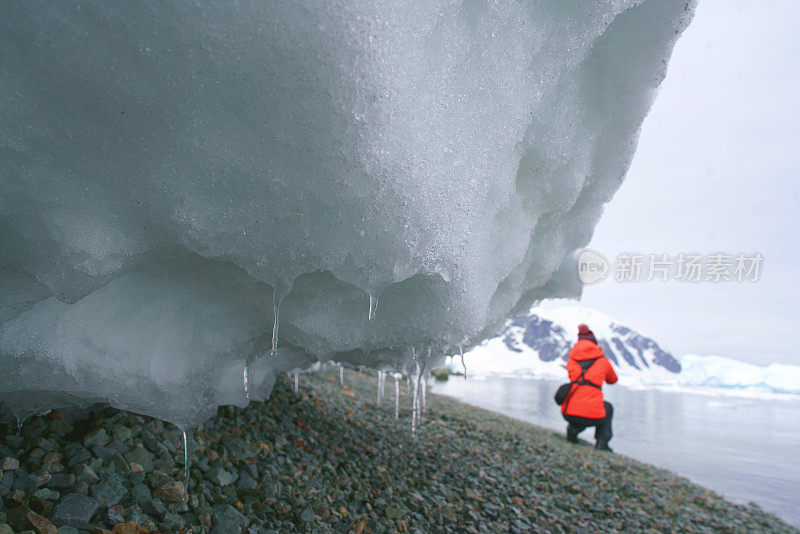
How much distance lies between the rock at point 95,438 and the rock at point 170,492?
1.49ft

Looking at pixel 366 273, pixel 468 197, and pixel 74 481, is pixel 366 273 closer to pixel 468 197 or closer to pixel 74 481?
pixel 468 197

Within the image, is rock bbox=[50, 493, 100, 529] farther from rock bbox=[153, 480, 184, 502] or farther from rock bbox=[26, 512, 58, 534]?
rock bbox=[153, 480, 184, 502]

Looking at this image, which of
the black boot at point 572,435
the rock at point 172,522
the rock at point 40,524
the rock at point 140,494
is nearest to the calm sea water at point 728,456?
the black boot at point 572,435

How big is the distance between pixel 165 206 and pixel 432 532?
2.67m

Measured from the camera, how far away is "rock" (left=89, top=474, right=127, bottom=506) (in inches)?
85.4

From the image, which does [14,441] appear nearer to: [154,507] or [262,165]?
[154,507]

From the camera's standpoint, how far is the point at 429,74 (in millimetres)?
1986

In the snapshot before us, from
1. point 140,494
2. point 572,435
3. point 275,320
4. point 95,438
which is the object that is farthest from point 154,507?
→ point 572,435

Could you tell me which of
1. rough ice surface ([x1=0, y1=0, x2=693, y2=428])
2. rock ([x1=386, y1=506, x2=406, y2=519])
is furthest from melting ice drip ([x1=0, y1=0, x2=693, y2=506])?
rock ([x1=386, y1=506, x2=406, y2=519])

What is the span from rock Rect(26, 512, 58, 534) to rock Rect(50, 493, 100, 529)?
0.06 m

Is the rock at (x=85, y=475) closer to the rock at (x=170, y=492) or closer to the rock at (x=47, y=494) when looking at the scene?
the rock at (x=47, y=494)

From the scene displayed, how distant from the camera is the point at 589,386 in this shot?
314 inches

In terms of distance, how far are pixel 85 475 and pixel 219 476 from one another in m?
0.76

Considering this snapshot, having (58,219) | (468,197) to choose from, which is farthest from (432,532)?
(58,219)
